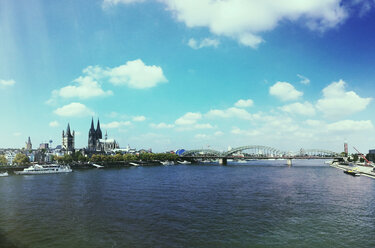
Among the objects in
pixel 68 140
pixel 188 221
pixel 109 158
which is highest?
pixel 68 140

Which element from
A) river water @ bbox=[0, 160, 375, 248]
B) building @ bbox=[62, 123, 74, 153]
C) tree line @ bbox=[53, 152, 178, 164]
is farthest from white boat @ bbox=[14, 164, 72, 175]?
building @ bbox=[62, 123, 74, 153]

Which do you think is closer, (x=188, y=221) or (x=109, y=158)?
(x=188, y=221)

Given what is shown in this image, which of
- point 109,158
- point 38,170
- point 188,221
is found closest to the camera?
point 188,221

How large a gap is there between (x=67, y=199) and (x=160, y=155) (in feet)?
436

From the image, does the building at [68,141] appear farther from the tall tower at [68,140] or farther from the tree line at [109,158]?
the tree line at [109,158]

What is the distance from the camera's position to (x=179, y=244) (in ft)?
58.9

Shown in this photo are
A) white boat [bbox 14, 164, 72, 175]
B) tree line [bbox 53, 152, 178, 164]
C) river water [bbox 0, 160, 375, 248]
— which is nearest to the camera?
river water [bbox 0, 160, 375, 248]

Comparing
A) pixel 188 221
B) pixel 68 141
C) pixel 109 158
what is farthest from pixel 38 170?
pixel 68 141

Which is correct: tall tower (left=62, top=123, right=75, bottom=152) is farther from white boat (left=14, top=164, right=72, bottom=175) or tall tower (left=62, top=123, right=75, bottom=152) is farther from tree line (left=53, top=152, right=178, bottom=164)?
white boat (left=14, top=164, right=72, bottom=175)

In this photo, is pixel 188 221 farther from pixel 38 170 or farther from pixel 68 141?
pixel 68 141

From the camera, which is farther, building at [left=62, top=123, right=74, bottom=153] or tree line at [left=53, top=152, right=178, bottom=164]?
building at [left=62, top=123, right=74, bottom=153]

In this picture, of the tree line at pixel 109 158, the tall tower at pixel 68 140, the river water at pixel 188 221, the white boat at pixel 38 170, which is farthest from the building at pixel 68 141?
the river water at pixel 188 221

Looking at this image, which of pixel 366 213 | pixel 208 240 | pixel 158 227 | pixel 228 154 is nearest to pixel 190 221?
pixel 158 227

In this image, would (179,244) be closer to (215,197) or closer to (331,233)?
(331,233)
